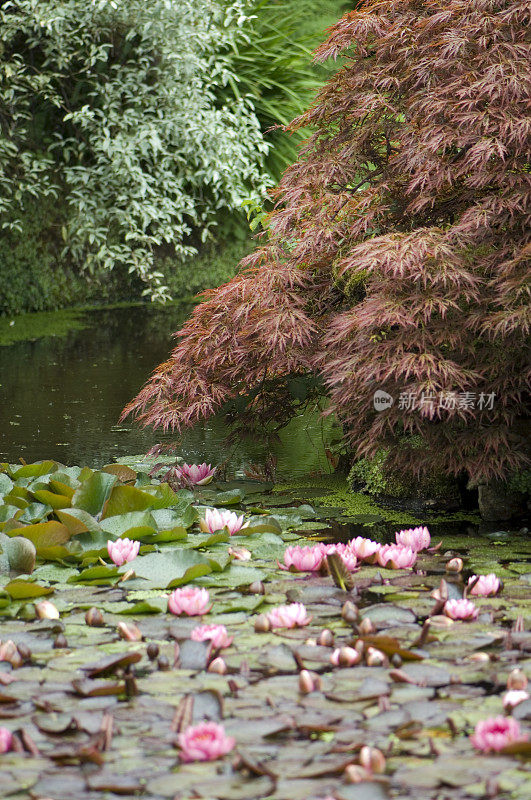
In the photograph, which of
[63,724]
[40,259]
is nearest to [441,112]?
[63,724]

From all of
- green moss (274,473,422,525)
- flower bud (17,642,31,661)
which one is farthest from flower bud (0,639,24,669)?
green moss (274,473,422,525)

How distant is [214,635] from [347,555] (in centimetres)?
59

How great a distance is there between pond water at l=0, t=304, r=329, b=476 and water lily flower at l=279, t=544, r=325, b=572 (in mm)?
967

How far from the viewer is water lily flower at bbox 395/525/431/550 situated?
265 centimetres

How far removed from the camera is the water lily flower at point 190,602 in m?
2.18

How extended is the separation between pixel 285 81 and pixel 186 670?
8.67 metres

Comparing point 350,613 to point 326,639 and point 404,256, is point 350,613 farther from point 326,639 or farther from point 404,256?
point 404,256

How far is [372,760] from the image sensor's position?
1.51 meters

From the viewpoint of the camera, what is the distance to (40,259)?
839 cm

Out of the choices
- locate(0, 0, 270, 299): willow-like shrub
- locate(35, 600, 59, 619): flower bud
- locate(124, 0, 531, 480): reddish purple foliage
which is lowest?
locate(35, 600, 59, 619): flower bud

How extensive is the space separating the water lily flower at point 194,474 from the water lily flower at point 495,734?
6.84 ft

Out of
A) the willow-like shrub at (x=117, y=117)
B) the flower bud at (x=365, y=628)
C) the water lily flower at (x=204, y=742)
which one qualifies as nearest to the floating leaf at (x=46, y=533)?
the flower bud at (x=365, y=628)

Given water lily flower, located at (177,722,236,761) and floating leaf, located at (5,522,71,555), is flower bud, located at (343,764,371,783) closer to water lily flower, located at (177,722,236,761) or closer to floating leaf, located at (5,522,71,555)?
water lily flower, located at (177,722,236,761)

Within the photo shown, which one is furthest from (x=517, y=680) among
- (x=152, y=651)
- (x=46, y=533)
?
(x=46, y=533)
